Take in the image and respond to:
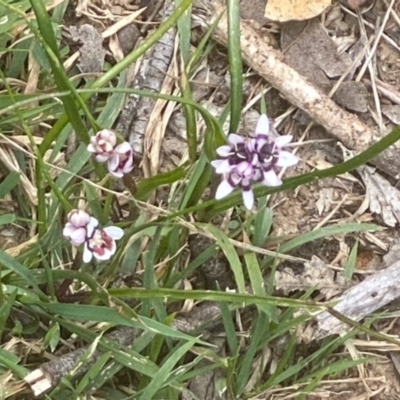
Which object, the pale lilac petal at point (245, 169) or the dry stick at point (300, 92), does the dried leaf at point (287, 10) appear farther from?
the pale lilac petal at point (245, 169)

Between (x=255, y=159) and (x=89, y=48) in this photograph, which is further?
(x=89, y=48)

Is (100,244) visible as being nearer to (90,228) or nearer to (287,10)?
(90,228)

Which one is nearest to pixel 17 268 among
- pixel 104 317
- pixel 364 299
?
pixel 104 317

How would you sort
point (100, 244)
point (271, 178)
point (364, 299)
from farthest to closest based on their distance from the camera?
point (364, 299) → point (100, 244) → point (271, 178)

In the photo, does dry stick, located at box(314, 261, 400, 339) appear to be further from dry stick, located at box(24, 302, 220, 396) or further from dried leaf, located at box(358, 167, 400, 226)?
dry stick, located at box(24, 302, 220, 396)

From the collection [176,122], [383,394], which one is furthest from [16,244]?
[383,394]

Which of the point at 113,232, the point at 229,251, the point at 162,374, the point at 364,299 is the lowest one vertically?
the point at 364,299

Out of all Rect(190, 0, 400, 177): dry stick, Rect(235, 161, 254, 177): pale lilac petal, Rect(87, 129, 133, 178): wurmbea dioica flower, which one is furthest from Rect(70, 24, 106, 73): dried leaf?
Rect(235, 161, 254, 177): pale lilac petal
